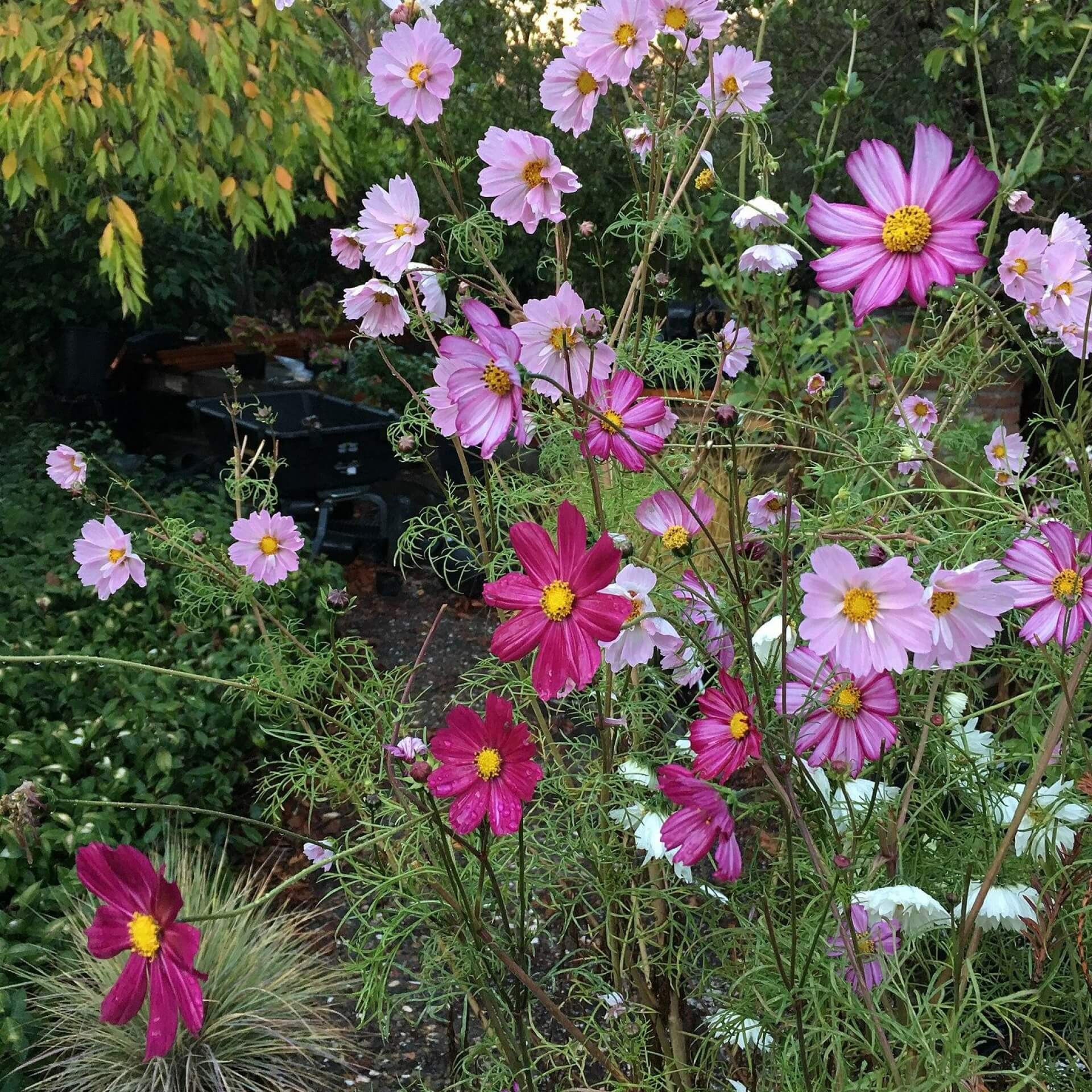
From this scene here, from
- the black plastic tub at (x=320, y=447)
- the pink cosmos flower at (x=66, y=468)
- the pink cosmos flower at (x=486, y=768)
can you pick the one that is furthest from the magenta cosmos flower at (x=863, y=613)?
the black plastic tub at (x=320, y=447)

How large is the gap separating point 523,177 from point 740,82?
322 mm

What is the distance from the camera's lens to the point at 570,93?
1.13 m

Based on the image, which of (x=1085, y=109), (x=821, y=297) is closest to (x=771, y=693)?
(x=1085, y=109)

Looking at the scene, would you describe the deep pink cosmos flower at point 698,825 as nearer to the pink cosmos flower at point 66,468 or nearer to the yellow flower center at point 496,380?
the yellow flower center at point 496,380

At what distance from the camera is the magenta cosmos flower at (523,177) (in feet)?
3.34

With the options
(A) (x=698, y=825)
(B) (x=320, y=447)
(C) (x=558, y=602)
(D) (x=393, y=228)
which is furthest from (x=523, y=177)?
(B) (x=320, y=447)

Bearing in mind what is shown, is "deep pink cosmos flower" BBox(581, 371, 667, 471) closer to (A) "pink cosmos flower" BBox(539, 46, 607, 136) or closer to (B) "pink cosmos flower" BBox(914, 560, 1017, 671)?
(B) "pink cosmos flower" BBox(914, 560, 1017, 671)

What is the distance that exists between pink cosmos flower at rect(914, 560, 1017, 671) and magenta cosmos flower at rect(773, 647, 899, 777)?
0.19 ft

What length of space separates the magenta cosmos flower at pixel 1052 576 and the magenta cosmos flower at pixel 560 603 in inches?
11.3

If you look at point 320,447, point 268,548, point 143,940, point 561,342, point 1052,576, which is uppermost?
point 320,447

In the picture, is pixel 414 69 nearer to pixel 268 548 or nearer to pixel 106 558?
pixel 268 548

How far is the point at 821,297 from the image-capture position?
3.97 meters

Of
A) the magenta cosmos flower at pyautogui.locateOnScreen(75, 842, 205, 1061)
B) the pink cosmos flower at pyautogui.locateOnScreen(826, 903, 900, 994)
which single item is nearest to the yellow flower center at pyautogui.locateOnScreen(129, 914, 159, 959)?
the magenta cosmos flower at pyautogui.locateOnScreen(75, 842, 205, 1061)

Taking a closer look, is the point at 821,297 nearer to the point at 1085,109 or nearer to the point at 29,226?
the point at 1085,109
